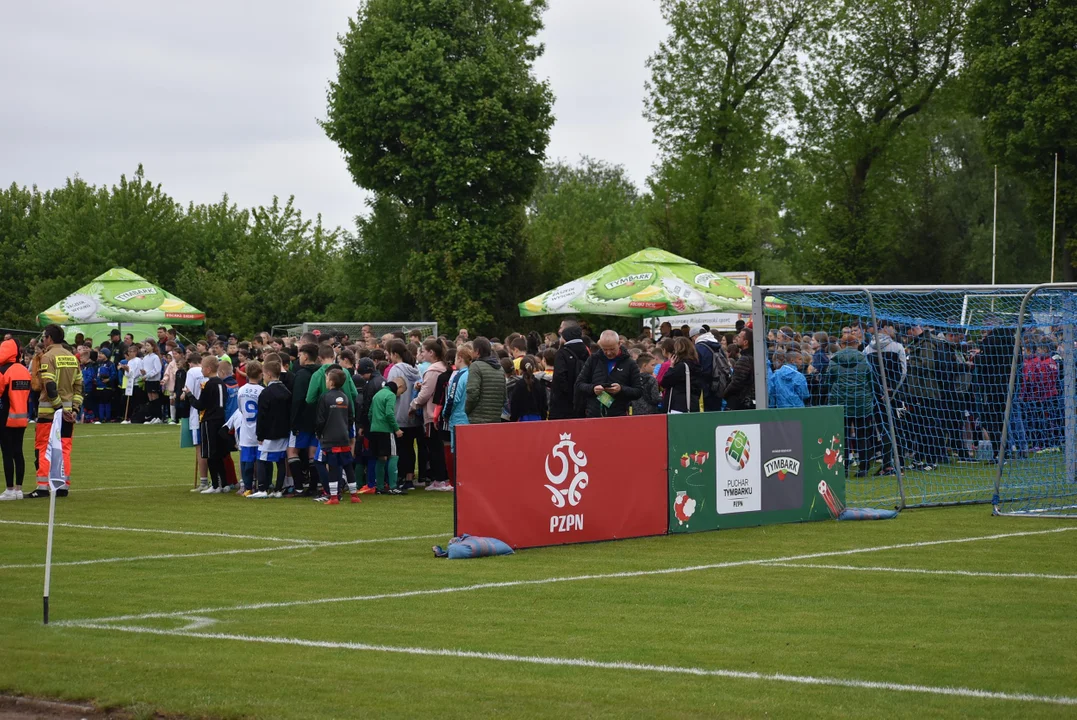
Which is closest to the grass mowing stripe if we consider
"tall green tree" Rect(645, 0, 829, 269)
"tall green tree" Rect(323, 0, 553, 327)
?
"tall green tree" Rect(323, 0, 553, 327)

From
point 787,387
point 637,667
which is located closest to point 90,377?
point 787,387

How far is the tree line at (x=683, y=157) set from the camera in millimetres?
47375

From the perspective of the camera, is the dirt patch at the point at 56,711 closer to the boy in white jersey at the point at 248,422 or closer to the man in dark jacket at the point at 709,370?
the boy in white jersey at the point at 248,422

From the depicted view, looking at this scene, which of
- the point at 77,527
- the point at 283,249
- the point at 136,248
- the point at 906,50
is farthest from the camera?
the point at 136,248

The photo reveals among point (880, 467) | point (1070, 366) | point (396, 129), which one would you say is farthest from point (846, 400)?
point (396, 129)

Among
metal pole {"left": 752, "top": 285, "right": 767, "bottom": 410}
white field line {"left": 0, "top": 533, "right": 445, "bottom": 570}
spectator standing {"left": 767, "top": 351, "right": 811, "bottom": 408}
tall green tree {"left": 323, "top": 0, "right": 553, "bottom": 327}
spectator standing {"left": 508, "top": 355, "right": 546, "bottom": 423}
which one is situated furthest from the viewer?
tall green tree {"left": 323, "top": 0, "right": 553, "bottom": 327}

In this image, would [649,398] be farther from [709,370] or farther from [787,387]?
[787,387]

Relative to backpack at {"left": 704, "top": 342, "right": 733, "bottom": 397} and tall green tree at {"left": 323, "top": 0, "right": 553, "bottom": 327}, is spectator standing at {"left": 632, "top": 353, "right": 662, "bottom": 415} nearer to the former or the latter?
backpack at {"left": 704, "top": 342, "right": 733, "bottom": 397}

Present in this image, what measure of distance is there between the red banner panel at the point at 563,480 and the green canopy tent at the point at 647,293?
43.3ft

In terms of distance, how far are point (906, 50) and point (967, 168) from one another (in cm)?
1572

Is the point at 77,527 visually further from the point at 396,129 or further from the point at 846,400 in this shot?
the point at 396,129

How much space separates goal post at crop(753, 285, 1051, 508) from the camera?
53.5 feet

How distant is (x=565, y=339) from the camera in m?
16.4

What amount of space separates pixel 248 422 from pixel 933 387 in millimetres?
9270
